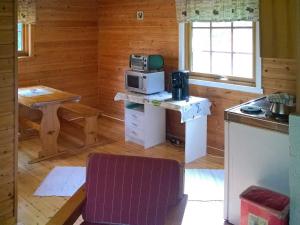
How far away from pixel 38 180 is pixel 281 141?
2466 millimetres

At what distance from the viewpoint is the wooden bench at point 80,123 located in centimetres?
498

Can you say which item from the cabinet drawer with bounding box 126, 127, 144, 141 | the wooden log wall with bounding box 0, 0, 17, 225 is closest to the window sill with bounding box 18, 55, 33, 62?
the cabinet drawer with bounding box 126, 127, 144, 141

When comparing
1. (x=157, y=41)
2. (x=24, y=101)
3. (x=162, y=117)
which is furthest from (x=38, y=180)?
(x=157, y=41)

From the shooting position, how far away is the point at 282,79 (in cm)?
398

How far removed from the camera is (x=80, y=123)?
20.2 ft

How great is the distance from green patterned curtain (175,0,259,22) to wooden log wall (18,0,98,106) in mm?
1864

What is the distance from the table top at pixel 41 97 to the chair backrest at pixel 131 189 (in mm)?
2311

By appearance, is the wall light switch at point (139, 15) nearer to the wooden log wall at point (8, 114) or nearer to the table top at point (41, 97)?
the table top at point (41, 97)

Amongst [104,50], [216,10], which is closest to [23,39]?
[104,50]

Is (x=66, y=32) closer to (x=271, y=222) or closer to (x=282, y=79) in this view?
(x=282, y=79)

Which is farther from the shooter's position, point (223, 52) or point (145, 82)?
point (145, 82)

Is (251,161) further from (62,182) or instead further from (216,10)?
(216,10)

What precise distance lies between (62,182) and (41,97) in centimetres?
119

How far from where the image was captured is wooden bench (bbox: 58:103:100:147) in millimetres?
4977
